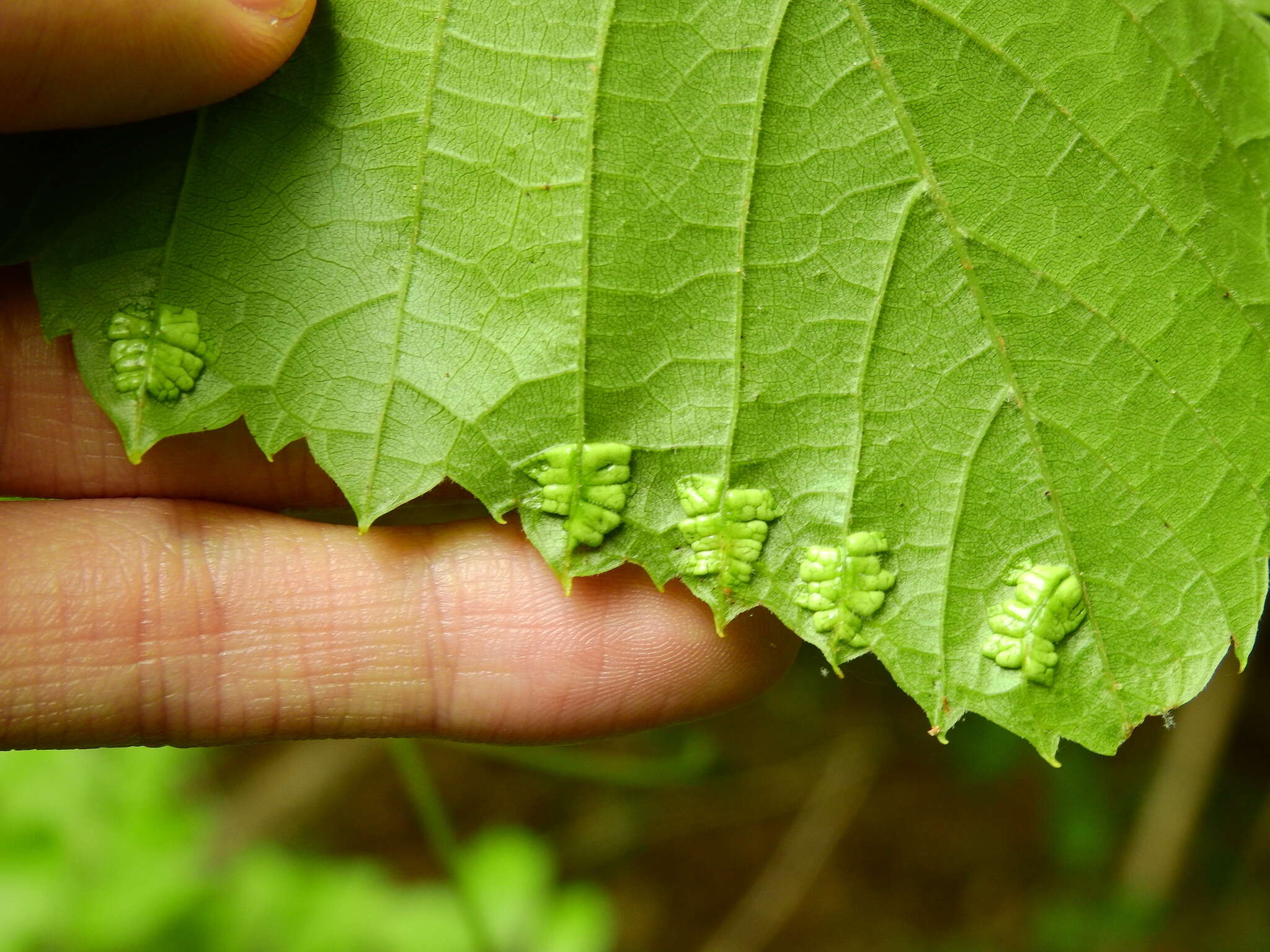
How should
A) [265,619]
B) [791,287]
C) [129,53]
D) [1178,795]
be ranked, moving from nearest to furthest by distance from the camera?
[129,53]
[791,287]
[265,619]
[1178,795]

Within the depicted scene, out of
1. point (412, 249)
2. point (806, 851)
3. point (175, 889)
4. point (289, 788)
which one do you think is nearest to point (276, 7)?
point (412, 249)

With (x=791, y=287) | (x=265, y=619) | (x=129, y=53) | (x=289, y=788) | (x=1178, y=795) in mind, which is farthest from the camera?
(x=289, y=788)

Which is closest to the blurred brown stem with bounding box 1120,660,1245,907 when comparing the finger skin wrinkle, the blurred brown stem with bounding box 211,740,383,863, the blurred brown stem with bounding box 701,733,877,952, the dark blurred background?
the dark blurred background

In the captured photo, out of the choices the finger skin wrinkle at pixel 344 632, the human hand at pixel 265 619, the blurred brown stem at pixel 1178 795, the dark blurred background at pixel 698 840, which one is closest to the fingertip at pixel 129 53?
the human hand at pixel 265 619

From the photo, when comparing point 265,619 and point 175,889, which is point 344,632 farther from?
point 175,889

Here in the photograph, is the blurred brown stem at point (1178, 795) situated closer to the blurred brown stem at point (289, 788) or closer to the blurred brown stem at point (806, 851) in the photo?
the blurred brown stem at point (806, 851)

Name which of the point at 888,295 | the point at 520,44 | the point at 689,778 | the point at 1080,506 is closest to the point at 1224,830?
the point at 689,778
